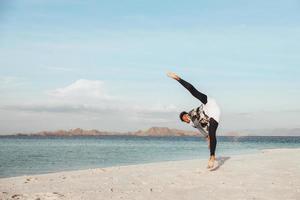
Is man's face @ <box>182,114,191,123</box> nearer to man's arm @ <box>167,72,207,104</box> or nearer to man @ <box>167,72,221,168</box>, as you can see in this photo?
man @ <box>167,72,221,168</box>

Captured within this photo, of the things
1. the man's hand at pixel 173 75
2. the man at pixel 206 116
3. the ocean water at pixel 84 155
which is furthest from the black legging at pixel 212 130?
the ocean water at pixel 84 155

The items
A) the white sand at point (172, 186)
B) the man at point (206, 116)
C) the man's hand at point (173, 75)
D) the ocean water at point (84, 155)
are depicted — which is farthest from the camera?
the ocean water at point (84, 155)

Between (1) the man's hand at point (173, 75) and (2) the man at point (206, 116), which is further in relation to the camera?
(2) the man at point (206, 116)

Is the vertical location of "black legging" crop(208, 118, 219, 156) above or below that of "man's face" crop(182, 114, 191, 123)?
below

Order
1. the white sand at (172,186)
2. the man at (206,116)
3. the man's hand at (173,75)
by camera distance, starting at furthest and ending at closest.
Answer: the man at (206,116), the man's hand at (173,75), the white sand at (172,186)

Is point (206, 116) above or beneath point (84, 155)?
above

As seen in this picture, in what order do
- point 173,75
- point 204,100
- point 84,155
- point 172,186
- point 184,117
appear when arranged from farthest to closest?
1. point 84,155
2. point 184,117
3. point 204,100
4. point 173,75
5. point 172,186

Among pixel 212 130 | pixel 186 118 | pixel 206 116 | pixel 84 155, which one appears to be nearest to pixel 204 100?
pixel 206 116

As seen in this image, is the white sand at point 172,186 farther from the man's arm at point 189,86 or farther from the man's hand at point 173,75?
the man's hand at point 173,75

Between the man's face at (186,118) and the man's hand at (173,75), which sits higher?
the man's hand at (173,75)

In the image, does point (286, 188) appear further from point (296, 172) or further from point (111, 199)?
point (111, 199)

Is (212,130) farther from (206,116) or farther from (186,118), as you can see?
(186,118)

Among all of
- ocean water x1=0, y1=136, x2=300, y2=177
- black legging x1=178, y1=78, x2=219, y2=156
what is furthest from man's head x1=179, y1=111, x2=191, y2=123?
ocean water x1=0, y1=136, x2=300, y2=177

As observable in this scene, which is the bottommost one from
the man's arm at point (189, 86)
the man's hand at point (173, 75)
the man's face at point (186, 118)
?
the man's face at point (186, 118)
